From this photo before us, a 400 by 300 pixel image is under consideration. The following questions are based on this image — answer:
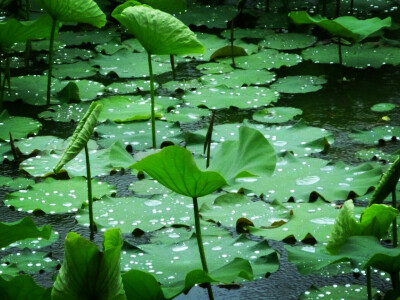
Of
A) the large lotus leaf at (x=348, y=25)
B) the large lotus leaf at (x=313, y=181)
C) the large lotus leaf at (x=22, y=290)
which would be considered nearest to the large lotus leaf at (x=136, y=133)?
the large lotus leaf at (x=313, y=181)

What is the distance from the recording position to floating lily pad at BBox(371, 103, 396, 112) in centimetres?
329

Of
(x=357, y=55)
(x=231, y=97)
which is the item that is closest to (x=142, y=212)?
(x=231, y=97)

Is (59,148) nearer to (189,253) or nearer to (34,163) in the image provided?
(34,163)

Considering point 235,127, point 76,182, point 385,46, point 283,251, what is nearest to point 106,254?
point 283,251

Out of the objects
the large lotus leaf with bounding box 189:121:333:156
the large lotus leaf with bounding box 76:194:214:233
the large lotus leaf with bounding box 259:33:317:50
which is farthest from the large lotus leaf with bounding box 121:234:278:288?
the large lotus leaf with bounding box 259:33:317:50

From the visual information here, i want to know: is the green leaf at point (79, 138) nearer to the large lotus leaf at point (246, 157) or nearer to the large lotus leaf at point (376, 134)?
Answer: the large lotus leaf at point (246, 157)

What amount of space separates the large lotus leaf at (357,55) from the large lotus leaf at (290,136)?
98 cm

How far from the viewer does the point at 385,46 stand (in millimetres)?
4078

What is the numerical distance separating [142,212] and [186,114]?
36.8 inches

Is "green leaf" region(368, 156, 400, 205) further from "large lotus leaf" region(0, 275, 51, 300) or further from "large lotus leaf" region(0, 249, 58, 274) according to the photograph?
"large lotus leaf" region(0, 249, 58, 274)

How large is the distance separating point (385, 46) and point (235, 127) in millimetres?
1332

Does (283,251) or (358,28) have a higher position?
(358,28)

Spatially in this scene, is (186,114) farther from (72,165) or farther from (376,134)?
(376,134)

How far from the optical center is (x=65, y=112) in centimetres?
340
